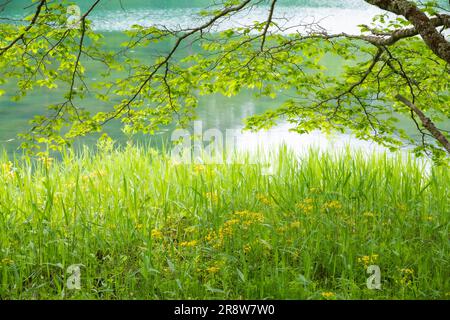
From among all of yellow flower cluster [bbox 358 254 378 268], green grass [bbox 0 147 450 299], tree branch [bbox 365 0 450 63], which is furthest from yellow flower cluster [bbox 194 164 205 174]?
tree branch [bbox 365 0 450 63]

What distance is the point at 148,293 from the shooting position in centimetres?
376

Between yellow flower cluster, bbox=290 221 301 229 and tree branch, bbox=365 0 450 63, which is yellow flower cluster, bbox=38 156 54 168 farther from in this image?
tree branch, bbox=365 0 450 63

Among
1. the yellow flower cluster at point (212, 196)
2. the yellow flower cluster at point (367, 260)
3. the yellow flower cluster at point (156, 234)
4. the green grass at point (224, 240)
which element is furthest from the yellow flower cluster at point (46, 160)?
the yellow flower cluster at point (367, 260)

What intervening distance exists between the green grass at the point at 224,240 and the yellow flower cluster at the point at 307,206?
13mm

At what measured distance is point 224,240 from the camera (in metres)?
4.29

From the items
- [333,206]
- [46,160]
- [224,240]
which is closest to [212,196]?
[224,240]

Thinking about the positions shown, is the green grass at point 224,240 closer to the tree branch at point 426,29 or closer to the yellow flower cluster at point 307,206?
the yellow flower cluster at point 307,206

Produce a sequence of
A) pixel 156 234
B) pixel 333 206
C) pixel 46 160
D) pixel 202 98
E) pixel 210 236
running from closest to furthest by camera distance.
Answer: pixel 156 234, pixel 210 236, pixel 333 206, pixel 46 160, pixel 202 98

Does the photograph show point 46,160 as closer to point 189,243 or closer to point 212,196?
point 212,196

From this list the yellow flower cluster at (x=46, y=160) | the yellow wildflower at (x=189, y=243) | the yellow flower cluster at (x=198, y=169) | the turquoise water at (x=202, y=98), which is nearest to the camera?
the yellow wildflower at (x=189, y=243)

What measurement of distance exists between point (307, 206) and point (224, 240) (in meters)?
0.84

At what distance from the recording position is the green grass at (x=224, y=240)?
12.5 ft

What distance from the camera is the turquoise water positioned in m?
12.2
